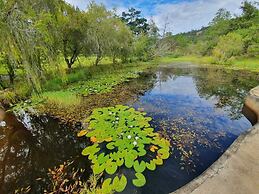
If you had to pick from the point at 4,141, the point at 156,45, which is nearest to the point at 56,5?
the point at 4,141

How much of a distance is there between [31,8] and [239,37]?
22.0 m

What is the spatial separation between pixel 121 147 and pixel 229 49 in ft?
67.6

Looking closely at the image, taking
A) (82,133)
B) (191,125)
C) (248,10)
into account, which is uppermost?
(248,10)

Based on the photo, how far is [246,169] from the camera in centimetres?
269

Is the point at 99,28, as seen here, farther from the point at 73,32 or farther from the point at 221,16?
the point at 221,16

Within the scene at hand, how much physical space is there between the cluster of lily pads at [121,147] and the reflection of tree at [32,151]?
53cm

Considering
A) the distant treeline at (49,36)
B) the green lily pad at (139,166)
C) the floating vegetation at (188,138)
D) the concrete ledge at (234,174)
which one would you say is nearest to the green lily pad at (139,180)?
the green lily pad at (139,166)

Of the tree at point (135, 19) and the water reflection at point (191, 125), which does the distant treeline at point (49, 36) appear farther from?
the tree at point (135, 19)

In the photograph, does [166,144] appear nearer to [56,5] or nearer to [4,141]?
[4,141]

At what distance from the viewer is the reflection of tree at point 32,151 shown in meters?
3.31

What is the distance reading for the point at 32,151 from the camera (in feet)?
13.7

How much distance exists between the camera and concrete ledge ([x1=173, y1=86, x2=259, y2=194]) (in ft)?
7.70

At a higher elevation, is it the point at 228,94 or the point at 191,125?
the point at 191,125

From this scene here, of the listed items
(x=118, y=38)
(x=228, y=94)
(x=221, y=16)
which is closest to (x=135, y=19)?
(x=221, y=16)
